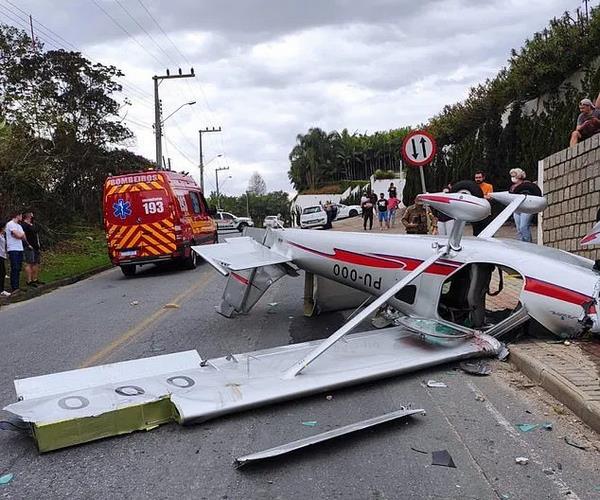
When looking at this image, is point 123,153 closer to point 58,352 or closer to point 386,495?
point 58,352

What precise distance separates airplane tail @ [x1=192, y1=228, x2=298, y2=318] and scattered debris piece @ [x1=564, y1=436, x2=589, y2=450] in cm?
433

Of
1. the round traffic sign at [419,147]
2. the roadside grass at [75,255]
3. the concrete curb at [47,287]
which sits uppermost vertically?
the round traffic sign at [419,147]

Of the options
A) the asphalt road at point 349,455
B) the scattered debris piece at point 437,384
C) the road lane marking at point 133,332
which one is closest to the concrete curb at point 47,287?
the road lane marking at point 133,332

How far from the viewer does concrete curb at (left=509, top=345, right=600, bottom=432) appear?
4184 millimetres

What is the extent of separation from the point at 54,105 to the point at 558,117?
71.5 ft

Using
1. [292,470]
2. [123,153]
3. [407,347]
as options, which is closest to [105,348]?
[407,347]

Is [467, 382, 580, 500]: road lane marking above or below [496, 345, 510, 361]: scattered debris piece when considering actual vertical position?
below

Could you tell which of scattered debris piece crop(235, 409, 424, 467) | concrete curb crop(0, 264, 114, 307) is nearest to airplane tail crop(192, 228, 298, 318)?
scattered debris piece crop(235, 409, 424, 467)

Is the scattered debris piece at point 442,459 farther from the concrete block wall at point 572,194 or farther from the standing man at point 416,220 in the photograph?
the standing man at point 416,220

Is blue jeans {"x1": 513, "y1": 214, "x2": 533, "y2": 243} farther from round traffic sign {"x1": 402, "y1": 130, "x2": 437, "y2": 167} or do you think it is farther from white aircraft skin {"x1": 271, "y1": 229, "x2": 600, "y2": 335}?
white aircraft skin {"x1": 271, "y1": 229, "x2": 600, "y2": 335}

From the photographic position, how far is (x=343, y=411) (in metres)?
4.68

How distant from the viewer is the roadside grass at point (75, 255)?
17516 millimetres

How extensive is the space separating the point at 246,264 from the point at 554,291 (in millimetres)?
3622

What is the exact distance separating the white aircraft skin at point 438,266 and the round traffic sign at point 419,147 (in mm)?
3138
